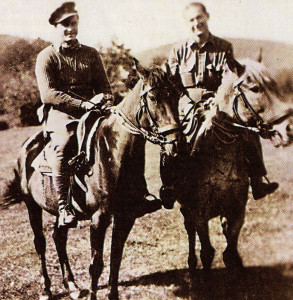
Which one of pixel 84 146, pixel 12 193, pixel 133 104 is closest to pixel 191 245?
pixel 84 146

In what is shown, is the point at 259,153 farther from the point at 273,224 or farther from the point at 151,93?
the point at 273,224

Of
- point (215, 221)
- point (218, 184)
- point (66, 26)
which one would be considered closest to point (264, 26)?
point (218, 184)

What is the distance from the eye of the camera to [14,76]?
710 centimetres

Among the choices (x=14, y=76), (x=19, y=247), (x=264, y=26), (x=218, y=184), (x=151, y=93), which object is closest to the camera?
(x=151, y=93)

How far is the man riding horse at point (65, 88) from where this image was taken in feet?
15.2

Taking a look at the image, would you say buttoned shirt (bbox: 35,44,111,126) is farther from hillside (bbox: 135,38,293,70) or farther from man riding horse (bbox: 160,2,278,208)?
man riding horse (bbox: 160,2,278,208)

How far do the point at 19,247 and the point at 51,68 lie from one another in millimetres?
3150

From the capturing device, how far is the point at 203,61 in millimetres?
4906

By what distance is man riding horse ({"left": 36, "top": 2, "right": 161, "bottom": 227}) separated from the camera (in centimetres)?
462

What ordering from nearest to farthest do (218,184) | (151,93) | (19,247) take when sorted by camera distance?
(151,93)
(218,184)
(19,247)

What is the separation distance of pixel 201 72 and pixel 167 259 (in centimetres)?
272

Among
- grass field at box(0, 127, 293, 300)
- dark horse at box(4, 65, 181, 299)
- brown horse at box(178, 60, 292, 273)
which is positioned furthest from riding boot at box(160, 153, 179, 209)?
grass field at box(0, 127, 293, 300)

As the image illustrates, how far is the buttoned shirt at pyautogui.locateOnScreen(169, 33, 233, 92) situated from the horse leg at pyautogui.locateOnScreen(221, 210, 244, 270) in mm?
1518

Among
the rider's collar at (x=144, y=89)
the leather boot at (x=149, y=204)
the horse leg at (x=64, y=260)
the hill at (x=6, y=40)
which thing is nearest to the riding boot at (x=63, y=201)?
the horse leg at (x=64, y=260)
